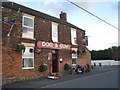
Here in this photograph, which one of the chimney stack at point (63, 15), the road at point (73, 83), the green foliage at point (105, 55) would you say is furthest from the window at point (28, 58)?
the green foliage at point (105, 55)

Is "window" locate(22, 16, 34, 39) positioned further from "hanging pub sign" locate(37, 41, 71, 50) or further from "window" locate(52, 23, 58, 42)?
"window" locate(52, 23, 58, 42)

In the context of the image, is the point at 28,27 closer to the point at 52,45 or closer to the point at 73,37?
the point at 52,45

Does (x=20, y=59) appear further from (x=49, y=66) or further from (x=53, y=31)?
(x=53, y=31)

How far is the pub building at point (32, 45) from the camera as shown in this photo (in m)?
11.6

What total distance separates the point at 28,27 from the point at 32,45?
5.67 feet

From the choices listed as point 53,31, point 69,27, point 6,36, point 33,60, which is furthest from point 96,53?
point 6,36

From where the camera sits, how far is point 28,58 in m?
13.2

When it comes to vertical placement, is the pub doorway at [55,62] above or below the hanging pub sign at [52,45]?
below

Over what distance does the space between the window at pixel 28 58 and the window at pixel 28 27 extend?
125 cm

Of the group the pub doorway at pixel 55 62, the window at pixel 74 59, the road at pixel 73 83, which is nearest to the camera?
the road at pixel 73 83

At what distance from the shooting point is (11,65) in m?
11.6

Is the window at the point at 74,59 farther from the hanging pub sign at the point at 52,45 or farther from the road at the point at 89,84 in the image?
the road at the point at 89,84

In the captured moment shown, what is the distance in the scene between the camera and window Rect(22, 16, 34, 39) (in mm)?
13305

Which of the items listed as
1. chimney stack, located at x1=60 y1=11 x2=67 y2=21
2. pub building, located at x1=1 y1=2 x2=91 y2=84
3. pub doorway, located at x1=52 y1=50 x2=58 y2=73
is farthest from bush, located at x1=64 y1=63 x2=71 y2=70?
chimney stack, located at x1=60 y1=11 x2=67 y2=21
